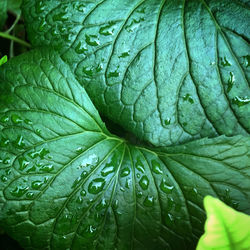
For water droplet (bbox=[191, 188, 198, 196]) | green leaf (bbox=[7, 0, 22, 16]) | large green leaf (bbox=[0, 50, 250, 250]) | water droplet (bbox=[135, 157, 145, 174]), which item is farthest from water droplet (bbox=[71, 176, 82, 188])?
green leaf (bbox=[7, 0, 22, 16])

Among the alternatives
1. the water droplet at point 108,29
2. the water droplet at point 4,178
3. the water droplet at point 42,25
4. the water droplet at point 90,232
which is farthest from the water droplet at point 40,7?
the water droplet at point 90,232

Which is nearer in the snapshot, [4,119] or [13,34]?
[4,119]


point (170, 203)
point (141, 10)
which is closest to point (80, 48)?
point (141, 10)

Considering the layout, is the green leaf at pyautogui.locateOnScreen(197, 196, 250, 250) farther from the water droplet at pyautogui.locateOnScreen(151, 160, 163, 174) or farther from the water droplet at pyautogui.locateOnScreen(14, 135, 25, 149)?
the water droplet at pyautogui.locateOnScreen(14, 135, 25, 149)

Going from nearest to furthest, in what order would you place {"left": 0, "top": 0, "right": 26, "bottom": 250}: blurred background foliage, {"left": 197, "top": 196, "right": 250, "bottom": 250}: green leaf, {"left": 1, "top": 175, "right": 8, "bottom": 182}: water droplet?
{"left": 197, "top": 196, "right": 250, "bottom": 250}: green leaf, {"left": 1, "top": 175, "right": 8, "bottom": 182}: water droplet, {"left": 0, "top": 0, "right": 26, "bottom": 250}: blurred background foliage

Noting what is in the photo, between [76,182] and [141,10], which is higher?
[141,10]

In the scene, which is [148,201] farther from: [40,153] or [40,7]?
[40,7]

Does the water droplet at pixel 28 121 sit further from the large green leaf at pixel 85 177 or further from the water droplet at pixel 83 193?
the water droplet at pixel 83 193
